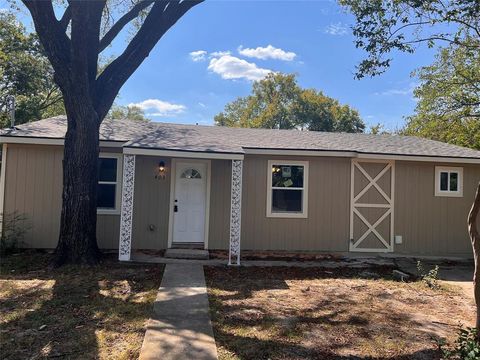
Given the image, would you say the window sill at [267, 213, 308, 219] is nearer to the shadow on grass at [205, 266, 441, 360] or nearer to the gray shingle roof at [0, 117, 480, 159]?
the gray shingle roof at [0, 117, 480, 159]

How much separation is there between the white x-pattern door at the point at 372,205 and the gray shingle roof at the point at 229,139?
1.79ft

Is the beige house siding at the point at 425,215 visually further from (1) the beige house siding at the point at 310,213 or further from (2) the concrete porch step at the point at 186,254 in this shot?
(2) the concrete porch step at the point at 186,254

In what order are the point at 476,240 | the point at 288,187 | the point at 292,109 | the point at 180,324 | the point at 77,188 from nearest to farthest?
1. the point at 476,240
2. the point at 180,324
3. the point at 77,188
4. the point at 288,187
5. the point at 292,109

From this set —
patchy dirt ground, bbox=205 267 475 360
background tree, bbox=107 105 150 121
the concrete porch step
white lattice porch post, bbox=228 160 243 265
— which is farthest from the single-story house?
background tree, bbox=107 105 150 121

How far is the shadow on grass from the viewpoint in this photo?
391cm

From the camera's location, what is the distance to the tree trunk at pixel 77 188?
283 inches

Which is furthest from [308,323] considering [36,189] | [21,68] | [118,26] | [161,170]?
[21,68]

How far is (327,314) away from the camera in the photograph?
5.15 m

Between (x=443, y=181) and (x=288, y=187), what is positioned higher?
(x=443, y=181)

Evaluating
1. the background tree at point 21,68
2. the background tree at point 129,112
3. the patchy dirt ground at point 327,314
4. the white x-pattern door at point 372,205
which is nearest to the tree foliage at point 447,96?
the white x-pattern door at point 372,205

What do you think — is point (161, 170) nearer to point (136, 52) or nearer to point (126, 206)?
point (126, 206)

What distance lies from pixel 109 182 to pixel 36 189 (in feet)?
5.56

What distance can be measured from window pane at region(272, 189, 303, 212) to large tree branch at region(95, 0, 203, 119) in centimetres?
464

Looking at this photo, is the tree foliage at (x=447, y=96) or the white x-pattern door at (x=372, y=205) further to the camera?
the tree foliage at (x=447, y=96)
